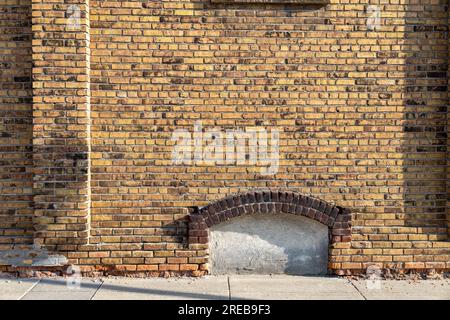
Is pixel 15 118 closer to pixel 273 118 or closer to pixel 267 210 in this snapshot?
pixel 273 118

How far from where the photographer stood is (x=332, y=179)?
5.32 metres

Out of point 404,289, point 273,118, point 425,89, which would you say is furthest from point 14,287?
point 425,89

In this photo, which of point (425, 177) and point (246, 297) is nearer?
point (246, 297)

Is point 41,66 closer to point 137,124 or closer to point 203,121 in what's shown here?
point 137,124

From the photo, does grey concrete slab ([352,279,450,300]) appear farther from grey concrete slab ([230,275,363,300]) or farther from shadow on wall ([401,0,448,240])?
shadow on wall ([401,0,448,240])

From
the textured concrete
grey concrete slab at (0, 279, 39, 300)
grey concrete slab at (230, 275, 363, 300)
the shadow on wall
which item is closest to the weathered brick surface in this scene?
the shadow on wall

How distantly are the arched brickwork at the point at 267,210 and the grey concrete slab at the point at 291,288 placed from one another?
50cm

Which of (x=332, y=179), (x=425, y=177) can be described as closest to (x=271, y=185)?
(x=332, y=179)

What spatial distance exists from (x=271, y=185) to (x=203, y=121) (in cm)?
101

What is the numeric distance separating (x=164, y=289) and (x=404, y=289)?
7.94 ft

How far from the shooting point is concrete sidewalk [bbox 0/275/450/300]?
4688 mm

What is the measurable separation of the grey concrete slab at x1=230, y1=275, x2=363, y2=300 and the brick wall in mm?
2334

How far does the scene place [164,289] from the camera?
488 centimetres

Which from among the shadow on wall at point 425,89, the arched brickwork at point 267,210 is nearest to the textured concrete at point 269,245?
the arched brickwork at point 267,210
